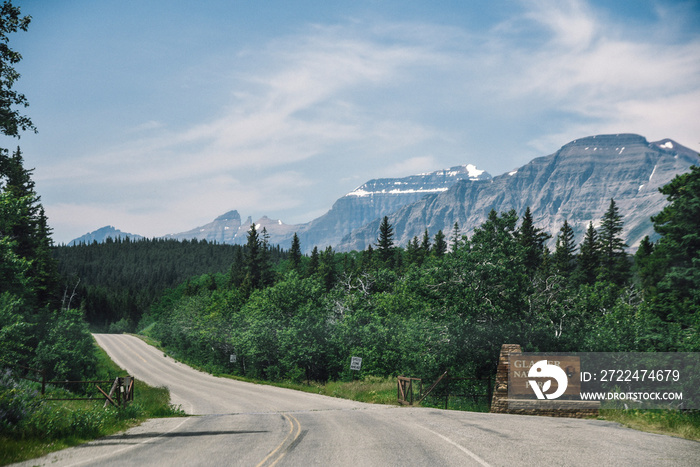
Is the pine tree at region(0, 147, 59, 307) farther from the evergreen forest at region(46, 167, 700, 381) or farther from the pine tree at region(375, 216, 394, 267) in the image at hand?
the pine tree at region(375, 216, 394, 267)

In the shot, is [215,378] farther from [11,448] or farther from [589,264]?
[589,264]

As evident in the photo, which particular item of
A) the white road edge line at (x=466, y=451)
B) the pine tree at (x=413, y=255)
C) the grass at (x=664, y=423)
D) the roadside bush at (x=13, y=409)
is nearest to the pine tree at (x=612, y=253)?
the pine tree at (x=413, y=255)

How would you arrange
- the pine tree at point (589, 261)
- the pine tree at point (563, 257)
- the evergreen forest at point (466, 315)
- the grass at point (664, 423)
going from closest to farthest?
the grass at point (664, 423)
the evergreen forest at point (466, 315)
the pine tree at point (589, 261)
the pine tree at point (563, 257)

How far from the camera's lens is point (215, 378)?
59.4m

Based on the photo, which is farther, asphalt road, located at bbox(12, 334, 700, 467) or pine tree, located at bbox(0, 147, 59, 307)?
pine tree, located at bbox(0, 147, 59, 307)

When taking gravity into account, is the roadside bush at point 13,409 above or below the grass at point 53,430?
above

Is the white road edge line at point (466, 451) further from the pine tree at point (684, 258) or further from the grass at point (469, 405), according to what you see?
the pine tree at point (684, 258)

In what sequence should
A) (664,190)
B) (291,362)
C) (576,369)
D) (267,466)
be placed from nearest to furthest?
(267,466), (576,369), (664,190), (291,362)

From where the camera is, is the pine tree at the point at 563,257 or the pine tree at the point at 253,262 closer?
the pine tree at the point at 563,257

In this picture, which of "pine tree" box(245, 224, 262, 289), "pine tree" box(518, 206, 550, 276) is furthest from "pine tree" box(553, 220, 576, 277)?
"pine tree" box(245, 224, 262, 289)

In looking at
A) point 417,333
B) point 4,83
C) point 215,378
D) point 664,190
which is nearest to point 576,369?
point 417,333

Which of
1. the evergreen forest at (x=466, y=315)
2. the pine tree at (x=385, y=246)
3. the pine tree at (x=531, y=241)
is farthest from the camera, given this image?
the pine tree at (x=385, y=246)

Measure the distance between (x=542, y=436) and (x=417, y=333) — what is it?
68.8ft

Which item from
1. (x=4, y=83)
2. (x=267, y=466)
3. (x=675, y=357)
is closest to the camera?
(x=267, y=466)
